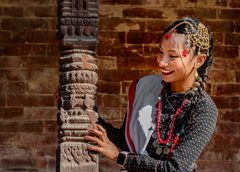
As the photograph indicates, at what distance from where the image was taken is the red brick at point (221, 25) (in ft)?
27.8

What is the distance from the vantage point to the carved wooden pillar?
12.0 ft

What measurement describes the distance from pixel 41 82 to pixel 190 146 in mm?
5263

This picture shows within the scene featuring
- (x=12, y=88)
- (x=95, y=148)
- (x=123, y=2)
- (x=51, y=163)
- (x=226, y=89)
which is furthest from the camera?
(x=226, y=89)

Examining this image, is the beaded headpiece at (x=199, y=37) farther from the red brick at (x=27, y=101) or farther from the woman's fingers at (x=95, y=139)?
the red brick at (x=27, y=101)

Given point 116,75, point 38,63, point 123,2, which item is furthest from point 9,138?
point 123,2

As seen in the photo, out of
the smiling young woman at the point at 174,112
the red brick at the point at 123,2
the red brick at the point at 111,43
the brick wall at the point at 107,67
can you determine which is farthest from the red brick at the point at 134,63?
the smiling young woman at the point at 174,112

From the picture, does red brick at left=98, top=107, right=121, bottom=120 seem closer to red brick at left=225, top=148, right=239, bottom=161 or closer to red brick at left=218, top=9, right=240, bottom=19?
red brick at left=225, top=148, right=239, bottom=161

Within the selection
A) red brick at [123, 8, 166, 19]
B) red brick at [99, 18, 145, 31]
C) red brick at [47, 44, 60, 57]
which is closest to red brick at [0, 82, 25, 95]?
red brick at [47, 44, 60, 57]

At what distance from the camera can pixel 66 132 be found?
3.67m

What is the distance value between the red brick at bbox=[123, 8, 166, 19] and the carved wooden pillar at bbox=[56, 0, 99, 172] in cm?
462

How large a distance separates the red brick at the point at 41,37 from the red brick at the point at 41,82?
410mm

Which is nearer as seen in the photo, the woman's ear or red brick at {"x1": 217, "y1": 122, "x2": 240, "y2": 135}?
the woman's ear

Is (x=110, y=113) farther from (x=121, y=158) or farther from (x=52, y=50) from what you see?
(x=121, y=158)

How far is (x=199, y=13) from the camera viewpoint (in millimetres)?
8469
